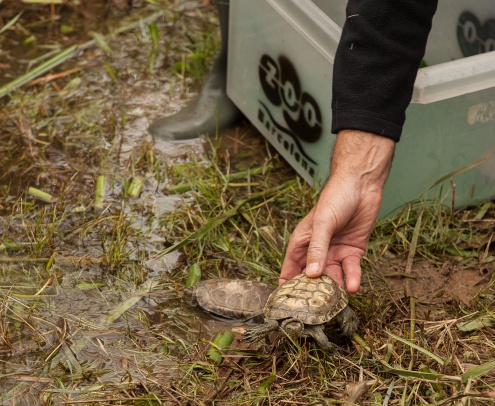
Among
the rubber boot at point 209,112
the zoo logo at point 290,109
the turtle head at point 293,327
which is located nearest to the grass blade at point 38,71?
the rubber boot at point 209,112

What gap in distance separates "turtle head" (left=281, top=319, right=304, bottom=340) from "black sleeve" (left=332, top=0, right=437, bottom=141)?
0.63 m

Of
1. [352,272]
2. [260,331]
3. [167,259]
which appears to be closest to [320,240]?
[352,272]

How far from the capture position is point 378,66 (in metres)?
2.71

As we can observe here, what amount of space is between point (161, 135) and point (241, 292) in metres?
1.24

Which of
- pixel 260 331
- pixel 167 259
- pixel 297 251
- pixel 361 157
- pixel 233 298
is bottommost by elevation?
pixel 167 259

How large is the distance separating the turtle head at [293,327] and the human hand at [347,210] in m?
0.16

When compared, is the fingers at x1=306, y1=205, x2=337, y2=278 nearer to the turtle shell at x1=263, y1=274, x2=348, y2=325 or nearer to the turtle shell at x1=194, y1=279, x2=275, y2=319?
the turtle shell at x1=263, y1=274, x2=348, y2=325

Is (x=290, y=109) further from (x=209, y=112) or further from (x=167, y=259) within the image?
(x=167, y=259)

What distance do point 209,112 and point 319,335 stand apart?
1666 mm

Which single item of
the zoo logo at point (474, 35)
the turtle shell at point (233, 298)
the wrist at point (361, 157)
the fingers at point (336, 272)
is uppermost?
the wrist at point (361, 157)

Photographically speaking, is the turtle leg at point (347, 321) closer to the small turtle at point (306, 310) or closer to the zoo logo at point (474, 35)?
the small turtle at point (306, 310)

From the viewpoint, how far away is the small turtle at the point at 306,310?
265 cm

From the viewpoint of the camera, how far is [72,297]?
3.06 meters

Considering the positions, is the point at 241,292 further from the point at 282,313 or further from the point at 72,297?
the point at 72,297
